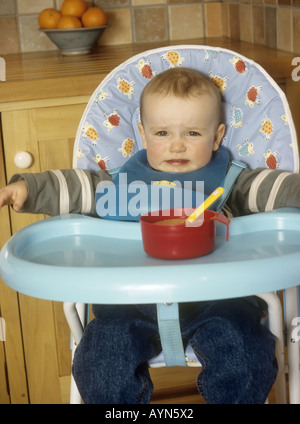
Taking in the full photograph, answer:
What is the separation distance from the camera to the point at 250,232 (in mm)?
1083

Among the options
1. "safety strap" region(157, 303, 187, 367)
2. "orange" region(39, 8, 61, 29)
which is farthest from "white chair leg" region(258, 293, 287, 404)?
"orange" region(39, 8, 61, 29)

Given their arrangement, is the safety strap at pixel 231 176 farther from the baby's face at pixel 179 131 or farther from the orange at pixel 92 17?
the orange at pixel 92 17

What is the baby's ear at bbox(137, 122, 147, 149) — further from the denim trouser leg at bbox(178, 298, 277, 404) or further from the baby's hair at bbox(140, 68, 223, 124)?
the denim trouser leg at bbox(178, 298, 277, 404)

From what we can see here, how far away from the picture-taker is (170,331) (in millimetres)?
1075

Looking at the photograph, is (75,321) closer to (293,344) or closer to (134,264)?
(134,264)

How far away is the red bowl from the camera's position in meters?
0.94

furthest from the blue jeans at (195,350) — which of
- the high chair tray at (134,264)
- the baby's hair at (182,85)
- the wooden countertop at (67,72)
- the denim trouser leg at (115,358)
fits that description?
the wooden countertop at (67,72)

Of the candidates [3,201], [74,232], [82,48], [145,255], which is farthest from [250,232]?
[82,48]

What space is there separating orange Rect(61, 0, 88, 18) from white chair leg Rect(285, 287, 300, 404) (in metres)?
1.02

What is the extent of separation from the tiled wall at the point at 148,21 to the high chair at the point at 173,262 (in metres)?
0.58

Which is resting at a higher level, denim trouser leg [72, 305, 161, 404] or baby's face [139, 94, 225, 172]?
baby's face [139, 94, 225, 172]

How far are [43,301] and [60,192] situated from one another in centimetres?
41

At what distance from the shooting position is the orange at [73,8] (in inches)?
69.9
